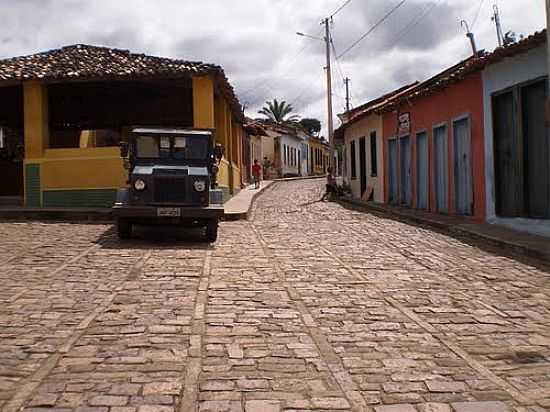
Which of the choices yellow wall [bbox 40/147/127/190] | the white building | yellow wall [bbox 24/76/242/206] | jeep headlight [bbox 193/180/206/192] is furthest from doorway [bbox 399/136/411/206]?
the white building

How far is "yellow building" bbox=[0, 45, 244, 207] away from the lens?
18703 mm

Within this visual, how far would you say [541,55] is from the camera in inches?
469

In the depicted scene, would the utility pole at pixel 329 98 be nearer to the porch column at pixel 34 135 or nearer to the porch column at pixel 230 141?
the porch column at pixel 230 141

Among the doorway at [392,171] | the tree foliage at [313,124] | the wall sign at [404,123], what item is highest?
the tree foliage at [313,124]

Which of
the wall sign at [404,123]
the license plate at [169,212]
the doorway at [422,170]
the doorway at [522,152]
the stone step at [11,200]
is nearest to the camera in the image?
the doorway at [522,152]

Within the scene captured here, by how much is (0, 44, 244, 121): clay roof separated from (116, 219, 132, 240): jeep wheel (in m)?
6.75

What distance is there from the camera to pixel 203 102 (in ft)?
61.4

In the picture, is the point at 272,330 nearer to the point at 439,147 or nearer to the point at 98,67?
the point at 439,147

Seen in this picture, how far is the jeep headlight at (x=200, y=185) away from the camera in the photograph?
498 inches

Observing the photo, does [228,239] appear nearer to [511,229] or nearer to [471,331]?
[511,229]

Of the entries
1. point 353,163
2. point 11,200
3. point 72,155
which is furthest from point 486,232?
point 353,163

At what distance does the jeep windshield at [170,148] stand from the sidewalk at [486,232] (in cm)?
549

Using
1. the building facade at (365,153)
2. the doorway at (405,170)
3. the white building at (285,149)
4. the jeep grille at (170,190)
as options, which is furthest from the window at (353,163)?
the white building at (285,149)

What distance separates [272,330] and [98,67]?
1505 cm
